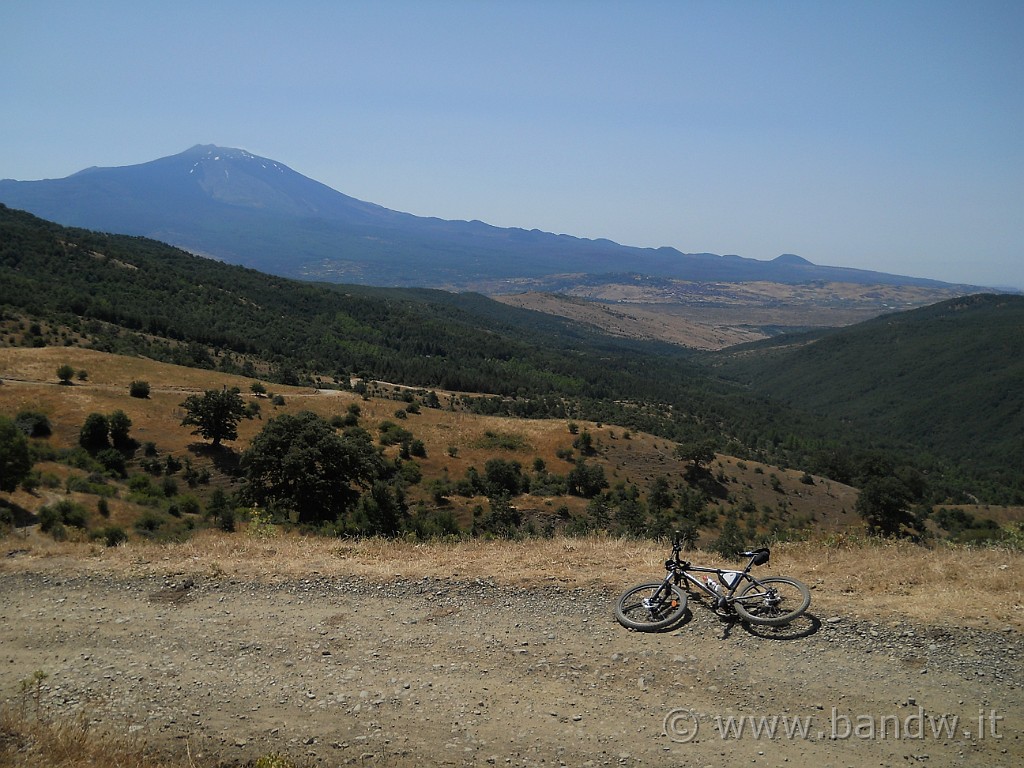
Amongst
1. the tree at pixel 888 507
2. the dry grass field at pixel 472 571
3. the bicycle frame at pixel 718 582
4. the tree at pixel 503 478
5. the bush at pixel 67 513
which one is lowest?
the tree at pixel 888 507

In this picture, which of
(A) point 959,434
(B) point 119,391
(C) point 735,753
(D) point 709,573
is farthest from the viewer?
(A) point 959,434

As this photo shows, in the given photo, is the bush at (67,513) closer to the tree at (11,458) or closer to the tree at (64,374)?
the tree at (11,458)

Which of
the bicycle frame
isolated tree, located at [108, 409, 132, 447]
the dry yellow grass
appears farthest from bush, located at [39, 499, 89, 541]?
the bicycle frame

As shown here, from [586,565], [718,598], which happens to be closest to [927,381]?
[586,565]

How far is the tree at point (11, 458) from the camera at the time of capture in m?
19.2

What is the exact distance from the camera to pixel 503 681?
5.97m

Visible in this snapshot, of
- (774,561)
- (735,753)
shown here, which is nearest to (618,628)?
(735,753)

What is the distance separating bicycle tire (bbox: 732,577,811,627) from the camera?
655 centimetres

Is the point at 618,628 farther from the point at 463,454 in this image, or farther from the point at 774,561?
the point at 463,454

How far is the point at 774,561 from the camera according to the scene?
8633mm

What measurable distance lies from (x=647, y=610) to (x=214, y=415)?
31.5 m

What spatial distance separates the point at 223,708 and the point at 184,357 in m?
59.4

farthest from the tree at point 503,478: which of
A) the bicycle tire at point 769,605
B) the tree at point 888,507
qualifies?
the bicycle tire at point 769,605

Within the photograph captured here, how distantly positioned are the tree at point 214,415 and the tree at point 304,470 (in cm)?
741
